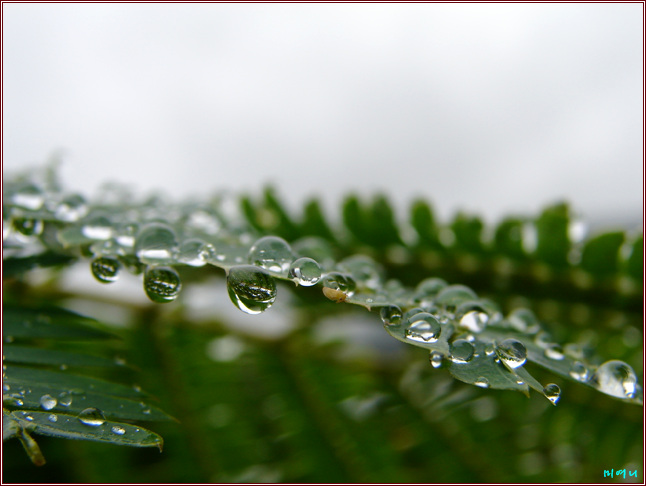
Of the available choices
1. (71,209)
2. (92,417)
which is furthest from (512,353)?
(71,209)

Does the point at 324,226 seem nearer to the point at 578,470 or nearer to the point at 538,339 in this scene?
the point at 538,339

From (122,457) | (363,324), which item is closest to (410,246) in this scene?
(363,324)

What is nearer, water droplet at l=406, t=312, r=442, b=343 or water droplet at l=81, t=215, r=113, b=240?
water droplet at l=406, t=312, r=442, b=343

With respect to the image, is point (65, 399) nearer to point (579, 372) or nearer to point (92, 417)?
point (92, 417)

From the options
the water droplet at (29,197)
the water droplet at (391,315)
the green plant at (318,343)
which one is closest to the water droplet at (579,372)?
the green plant at (318,343)

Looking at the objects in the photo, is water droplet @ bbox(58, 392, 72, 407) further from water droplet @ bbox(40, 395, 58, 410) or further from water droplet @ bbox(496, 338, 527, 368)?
water droplet @ bbox(496, 338, 527, 368)

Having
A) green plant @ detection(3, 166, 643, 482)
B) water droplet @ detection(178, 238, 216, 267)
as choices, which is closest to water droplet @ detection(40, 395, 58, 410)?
green plant @ detection(3, 166, 643, 482)
